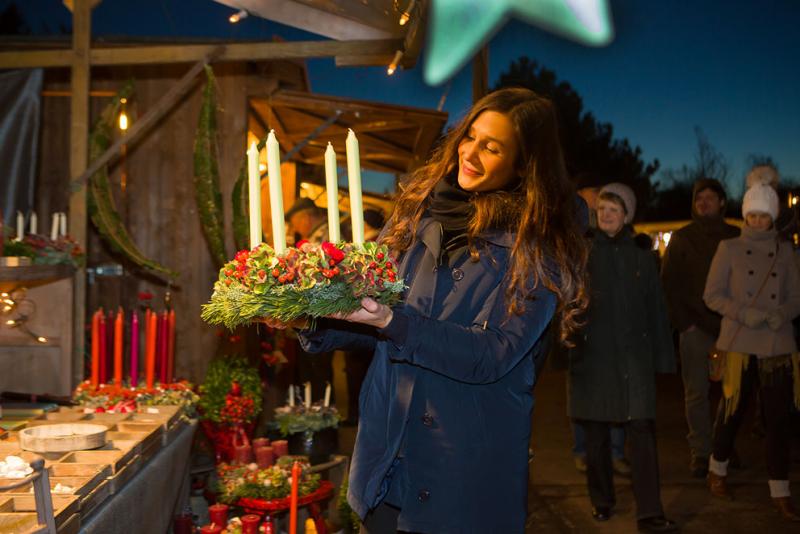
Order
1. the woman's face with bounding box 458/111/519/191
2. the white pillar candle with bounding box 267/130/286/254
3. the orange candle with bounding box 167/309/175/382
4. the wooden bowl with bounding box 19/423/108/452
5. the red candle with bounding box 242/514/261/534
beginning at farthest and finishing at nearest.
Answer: the orange candle with bounding box 167/309/175/382 → the red candle with bounding box 242/514/261/534 → the wooden bowl with bounding box 19/423/108/452 → the woman's face with bounding box 458/111/519/191 → the white pillar candle with bounding box 267/130/286/254

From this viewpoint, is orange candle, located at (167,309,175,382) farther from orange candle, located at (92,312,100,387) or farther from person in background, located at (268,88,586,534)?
person in background, located at (268,88,586,534)

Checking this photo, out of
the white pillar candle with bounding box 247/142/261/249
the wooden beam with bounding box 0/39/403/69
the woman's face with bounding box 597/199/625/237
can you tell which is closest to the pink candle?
the wooden beam with bounding box 0/39/403/69

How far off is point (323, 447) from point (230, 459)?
0.61 m

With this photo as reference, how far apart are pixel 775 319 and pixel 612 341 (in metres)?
1.17

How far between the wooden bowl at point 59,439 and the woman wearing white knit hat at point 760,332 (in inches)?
170

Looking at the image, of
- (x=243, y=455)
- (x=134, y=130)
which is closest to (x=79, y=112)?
(x=134, y=130)

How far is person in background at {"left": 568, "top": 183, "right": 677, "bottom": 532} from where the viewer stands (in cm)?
538

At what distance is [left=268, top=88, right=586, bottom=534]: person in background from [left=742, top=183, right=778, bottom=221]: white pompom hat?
3.80 m

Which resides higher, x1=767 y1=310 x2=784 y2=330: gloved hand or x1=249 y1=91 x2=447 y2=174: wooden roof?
x1=249 y1=91 x2=447 y2=174: wooden roof

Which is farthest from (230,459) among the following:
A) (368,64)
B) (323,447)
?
(368,64)

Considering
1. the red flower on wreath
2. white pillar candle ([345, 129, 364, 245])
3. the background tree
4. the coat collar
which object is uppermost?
the background tree

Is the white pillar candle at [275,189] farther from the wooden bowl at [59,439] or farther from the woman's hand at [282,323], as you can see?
the wooden bowl at [59,439]

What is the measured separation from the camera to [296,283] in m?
1.88

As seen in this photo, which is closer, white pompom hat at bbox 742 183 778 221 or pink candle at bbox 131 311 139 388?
pink candle at bbox 131 311 139 388
